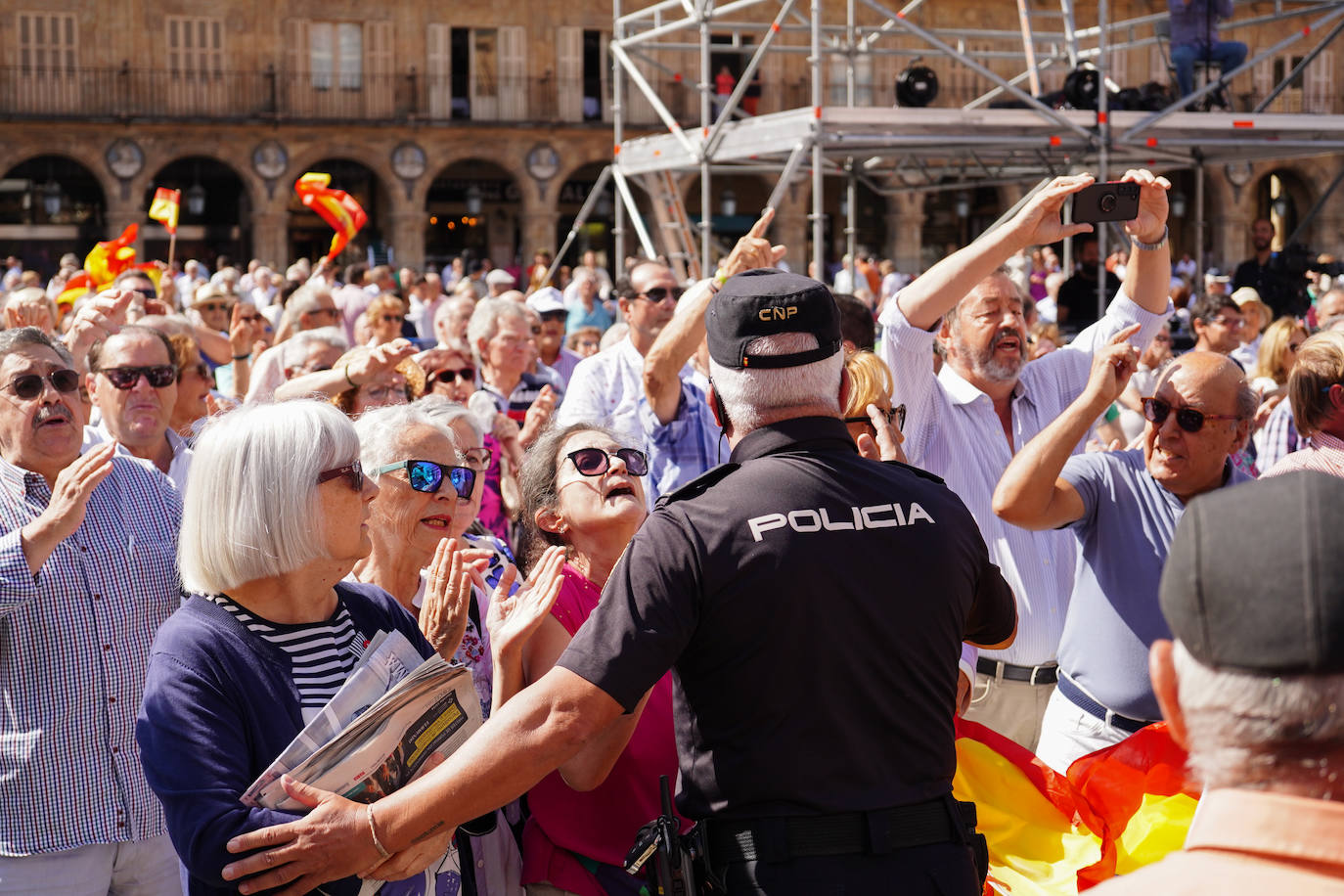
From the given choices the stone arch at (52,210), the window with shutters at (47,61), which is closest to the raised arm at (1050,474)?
the stone arch at (52,210)

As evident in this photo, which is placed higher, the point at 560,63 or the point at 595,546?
the point at 560,63

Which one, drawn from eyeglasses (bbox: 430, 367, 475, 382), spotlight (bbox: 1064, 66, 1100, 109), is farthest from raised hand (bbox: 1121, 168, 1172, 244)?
spotlight (bbox: 1064, 66, 1100, 109)

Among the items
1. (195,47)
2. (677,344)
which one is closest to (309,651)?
(677,344)

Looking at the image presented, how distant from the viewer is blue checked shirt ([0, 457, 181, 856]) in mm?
3152

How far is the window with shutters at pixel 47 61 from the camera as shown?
29125 millimetres

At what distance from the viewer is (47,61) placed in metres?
29.2

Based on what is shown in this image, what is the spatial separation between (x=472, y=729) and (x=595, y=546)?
72 centimetres

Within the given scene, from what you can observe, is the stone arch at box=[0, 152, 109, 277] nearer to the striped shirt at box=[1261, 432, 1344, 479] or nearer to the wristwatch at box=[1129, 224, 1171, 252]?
the wristwatch at box=[1129, 224, 1171, 252]

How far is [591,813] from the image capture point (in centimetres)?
273

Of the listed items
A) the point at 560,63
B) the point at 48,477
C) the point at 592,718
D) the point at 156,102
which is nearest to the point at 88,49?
the point at 156,102

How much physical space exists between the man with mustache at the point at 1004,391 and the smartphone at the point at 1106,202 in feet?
0.12

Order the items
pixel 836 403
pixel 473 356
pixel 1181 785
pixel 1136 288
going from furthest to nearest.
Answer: pixel 473 356
pixel 1136 288
pixel 1181 785
pixel 836 403

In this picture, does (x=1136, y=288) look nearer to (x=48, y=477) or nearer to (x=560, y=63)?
(x=48, y=477)

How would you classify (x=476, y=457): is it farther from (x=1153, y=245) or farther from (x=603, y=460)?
(x=1153, y=245)
